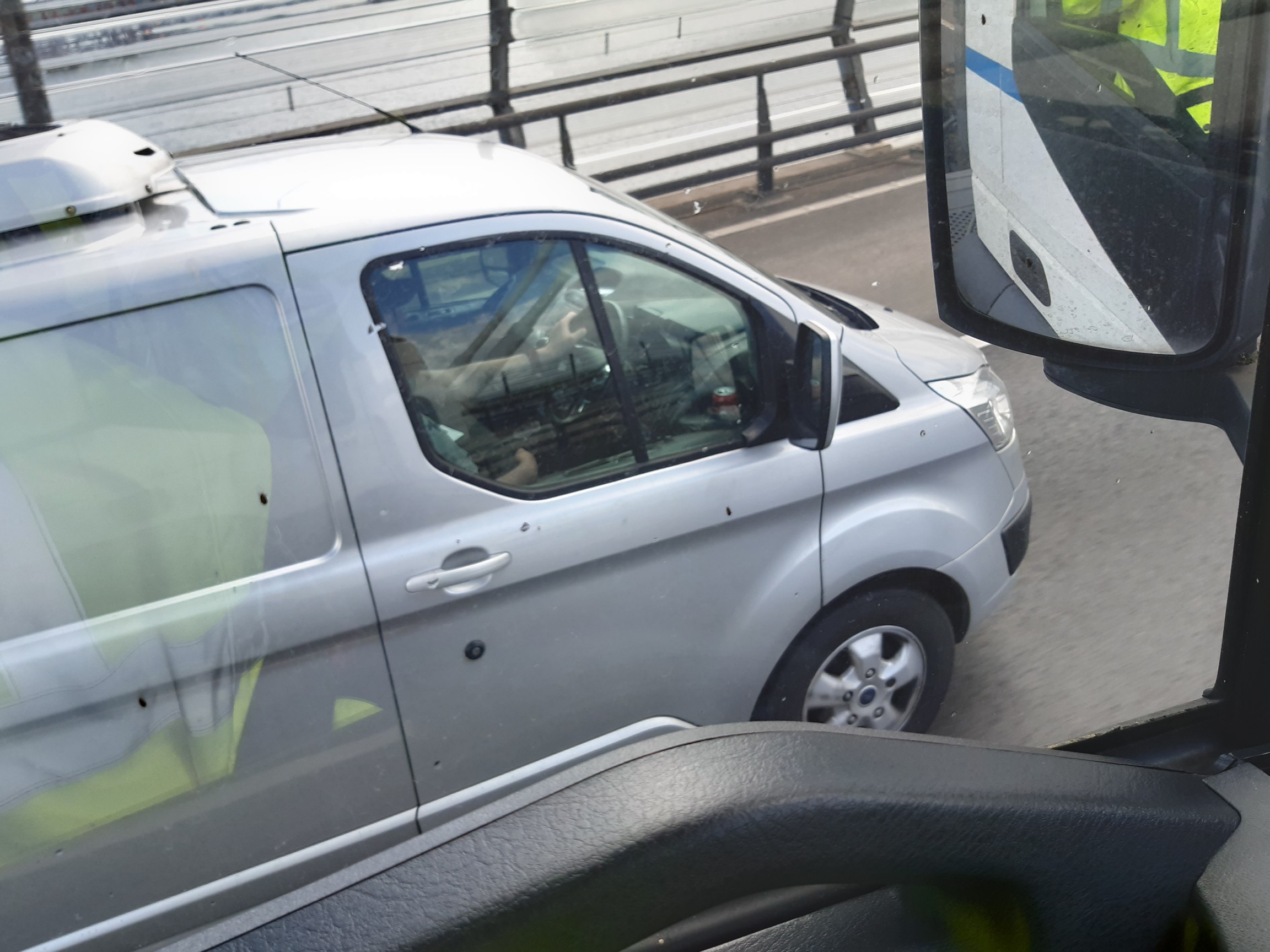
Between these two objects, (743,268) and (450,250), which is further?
(743,268)

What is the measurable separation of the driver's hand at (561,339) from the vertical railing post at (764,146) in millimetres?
1056

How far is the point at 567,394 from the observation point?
182 cm

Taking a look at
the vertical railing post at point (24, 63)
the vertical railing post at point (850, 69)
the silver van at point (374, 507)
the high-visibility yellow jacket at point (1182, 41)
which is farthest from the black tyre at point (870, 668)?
the vertical railing post at point (24, 63)

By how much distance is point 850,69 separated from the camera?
104 inches

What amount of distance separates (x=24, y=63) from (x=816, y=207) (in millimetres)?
2111

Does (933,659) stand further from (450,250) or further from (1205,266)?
(450,250)

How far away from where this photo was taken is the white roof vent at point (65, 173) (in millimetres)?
1335

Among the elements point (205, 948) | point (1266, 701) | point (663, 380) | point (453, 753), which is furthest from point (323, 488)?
point (1266, 701)

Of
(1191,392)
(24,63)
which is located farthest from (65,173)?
(1191,392)

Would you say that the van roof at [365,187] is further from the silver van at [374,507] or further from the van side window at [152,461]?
the van side window at [152,461]

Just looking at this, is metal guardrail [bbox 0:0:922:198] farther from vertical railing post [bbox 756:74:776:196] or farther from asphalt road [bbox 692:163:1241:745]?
asphalt road [bbox 692:163:1241:745]

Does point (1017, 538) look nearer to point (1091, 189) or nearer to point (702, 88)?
point (1091, 189)

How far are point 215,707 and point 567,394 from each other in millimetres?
741

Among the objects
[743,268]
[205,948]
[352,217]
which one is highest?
[352,217]
